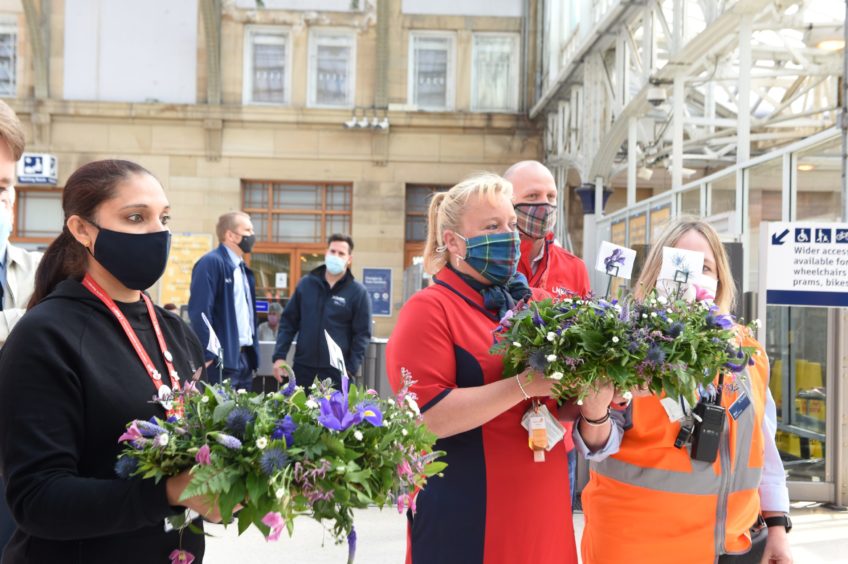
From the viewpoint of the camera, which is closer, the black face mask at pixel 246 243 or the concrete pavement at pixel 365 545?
the concrete pavement at pixel 365 545

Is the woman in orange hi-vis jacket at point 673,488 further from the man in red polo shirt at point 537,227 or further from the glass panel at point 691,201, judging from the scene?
the glass panel at point 691,201

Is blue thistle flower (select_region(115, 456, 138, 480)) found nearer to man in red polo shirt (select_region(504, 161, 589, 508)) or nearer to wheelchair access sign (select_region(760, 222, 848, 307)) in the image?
man in red polo shirt (select_region(504, 161, 589, 508))

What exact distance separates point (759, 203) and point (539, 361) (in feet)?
19.6

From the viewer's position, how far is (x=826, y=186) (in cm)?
791

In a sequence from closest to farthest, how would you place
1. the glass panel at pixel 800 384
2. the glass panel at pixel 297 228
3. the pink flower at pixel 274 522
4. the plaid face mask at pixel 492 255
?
the pink flower at pixel 274 522
the plaid face mask at pixel 492 255
the glass panel at pixel 800 384
the glass panel at pixel 297 228

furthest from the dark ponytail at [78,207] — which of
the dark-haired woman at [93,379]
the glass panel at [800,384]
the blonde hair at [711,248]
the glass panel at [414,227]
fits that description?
the glass panel at [414,227]

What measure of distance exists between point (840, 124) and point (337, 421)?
5550mm

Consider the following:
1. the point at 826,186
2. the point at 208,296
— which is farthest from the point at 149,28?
the point at 826,186

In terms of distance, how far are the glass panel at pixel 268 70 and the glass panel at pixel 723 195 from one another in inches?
459

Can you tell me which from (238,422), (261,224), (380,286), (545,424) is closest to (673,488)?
(545,424)

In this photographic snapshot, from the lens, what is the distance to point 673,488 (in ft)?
7.64

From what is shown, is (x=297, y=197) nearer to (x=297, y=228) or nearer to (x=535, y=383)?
(x=297, y=228)

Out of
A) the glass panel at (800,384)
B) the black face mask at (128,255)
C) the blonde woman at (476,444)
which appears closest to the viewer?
the black face mask at (128,255)

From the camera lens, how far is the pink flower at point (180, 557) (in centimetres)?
170
